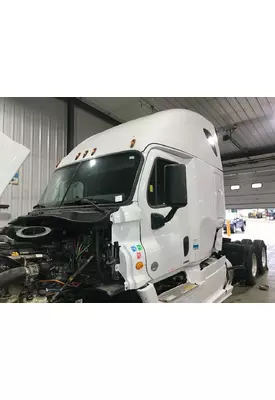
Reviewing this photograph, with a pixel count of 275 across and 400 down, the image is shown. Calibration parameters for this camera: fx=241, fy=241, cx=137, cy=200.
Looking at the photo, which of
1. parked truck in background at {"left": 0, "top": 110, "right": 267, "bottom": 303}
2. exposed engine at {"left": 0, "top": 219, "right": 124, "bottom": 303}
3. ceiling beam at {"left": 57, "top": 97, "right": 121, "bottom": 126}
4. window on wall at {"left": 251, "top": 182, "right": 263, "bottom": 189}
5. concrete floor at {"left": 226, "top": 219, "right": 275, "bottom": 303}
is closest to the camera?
exposed engine at {"left": 0, "top": 219, "right": 124, "bottom": 303}

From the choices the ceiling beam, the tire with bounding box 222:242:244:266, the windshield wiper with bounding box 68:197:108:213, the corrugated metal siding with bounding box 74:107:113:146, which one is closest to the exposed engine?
the windshield wiper with bounding box 68:197:108:213

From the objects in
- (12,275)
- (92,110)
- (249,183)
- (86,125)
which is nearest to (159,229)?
(12,275)

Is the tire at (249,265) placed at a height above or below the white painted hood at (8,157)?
below

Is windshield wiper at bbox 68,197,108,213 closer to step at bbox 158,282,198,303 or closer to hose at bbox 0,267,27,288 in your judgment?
hose at bbox 0,267,27,288

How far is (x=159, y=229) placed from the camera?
2.52m

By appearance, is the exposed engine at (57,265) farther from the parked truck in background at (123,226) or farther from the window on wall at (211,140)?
the window on wall at (211,140)

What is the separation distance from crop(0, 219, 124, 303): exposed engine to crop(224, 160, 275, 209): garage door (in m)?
4.94

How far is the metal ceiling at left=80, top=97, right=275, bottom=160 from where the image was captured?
3562 mm

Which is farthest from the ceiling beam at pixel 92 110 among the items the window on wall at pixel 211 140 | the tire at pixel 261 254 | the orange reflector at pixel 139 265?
the tire at pixel 261 254

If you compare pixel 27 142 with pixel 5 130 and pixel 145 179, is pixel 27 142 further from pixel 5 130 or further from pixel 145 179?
pixel 145 179

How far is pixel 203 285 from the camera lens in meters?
3.11

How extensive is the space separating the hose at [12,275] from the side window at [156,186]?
127cm

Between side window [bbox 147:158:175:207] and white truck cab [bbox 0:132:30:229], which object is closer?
side window [bbox 147:158:175:207]

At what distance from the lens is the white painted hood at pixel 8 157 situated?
8.52ft
